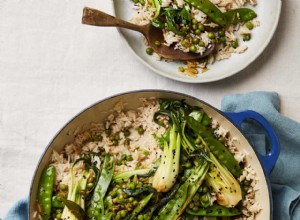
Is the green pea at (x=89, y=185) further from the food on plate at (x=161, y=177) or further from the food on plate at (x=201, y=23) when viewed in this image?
the food on plate at (x=201, y=23)

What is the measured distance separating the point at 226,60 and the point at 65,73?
67cm

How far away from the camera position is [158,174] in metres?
2.10

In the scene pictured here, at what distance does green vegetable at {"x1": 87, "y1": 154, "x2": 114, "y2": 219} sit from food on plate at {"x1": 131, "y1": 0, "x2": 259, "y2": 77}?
50 cm

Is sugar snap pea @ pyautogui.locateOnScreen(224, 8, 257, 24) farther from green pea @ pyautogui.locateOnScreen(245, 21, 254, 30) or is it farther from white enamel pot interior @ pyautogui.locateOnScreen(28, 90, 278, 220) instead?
white enamel pot interior @ pyautogui.locateOnScreen(28, 90, 278, 220)

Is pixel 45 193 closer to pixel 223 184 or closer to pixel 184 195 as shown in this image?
pixel 184 195

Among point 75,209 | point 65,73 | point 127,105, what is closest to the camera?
point 75,209

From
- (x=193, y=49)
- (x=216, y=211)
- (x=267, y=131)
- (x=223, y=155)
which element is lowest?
(x=216, y=211)

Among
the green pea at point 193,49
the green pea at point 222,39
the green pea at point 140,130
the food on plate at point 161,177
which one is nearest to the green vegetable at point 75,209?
the food on plate at point 161,177

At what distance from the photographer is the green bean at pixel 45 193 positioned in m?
2.10

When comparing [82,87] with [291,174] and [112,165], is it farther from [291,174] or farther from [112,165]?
[291,174]

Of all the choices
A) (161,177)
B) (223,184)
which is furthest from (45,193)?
(223,184)

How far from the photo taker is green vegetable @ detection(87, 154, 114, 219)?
209cm

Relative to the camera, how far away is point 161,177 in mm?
2088

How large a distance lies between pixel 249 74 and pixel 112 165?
688 mm
